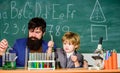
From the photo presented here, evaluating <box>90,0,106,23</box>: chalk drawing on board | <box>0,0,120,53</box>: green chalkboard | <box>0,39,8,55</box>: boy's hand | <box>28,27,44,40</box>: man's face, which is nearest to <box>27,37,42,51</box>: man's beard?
<box>28,27,44,40</box>: man's face

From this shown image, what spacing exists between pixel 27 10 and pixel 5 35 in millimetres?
435

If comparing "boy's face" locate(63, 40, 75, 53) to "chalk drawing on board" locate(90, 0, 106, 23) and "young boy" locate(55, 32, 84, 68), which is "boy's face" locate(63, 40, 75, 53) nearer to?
"young boy" locate(55, 32, 84, 68)

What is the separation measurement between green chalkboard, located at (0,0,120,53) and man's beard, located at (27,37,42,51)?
1.34 feet

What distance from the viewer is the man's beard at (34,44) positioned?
9.96ft

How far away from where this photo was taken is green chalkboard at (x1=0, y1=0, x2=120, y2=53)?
3486 millimetres

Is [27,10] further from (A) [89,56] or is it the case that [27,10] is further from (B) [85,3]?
(A) [89,56]

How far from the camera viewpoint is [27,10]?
350cm

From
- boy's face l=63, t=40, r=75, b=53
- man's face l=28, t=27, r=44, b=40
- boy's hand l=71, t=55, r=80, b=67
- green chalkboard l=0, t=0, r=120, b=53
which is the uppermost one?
green chalkboard l=0, t=0, r=120, b=53

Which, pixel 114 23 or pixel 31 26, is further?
pixel 114 23

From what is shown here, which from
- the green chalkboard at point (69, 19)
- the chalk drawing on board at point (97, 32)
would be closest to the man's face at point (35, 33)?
the green chalkboard at point (69, 19)

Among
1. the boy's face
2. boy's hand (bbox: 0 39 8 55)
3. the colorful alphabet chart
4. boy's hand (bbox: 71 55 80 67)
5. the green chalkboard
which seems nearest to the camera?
the colorful alphabet chart

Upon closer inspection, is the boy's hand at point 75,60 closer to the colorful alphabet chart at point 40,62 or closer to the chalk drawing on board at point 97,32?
the colorful alphabet chart at point 40,62

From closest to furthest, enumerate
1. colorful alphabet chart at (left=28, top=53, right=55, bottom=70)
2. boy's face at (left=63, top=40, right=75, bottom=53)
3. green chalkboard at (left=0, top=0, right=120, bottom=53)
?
colorful alphabet chart at (left=28, top=53, right=55, bottom=70) → boy's face at (left=63, top=40, right=75, bottom=53) → green chalkboard at (left=0, top=0, right=120, bottom=53)

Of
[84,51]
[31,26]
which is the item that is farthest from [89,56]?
Result: [31,26]
